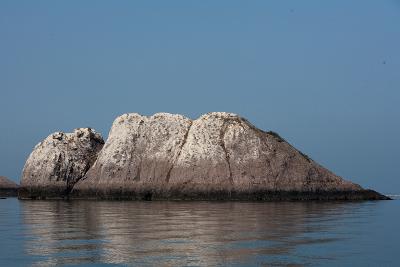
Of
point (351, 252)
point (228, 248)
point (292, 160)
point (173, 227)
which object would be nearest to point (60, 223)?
point (173, 227)

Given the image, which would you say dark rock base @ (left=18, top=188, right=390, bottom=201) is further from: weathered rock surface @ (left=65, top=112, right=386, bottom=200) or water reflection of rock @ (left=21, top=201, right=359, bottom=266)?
water reflection of rock @ (left=21, top=201, right=359, bottom=266)

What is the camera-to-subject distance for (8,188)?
112 metres

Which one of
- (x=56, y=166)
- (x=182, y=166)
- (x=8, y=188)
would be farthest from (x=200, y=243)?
(x=8, y=188)

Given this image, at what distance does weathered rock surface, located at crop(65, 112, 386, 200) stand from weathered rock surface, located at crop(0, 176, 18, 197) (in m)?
30.2

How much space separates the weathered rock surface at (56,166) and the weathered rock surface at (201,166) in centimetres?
34

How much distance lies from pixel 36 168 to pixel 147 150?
1511 cm

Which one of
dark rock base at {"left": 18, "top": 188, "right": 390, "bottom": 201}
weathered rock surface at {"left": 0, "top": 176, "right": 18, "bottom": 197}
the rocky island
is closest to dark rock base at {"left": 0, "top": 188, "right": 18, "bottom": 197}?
weathered rock surface at {"left": 0, "top": 176, "right": 18, "bottom": 197}

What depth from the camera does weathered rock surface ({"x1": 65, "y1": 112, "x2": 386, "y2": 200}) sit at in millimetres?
70500

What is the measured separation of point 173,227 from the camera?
31.8 metres

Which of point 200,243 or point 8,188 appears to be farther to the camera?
point 8,188

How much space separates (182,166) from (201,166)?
2115mm

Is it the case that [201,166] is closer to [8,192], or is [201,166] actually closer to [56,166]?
[56,166]

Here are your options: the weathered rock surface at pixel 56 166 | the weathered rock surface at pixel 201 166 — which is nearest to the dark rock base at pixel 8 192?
the weathered rock surface at pixel 56 166

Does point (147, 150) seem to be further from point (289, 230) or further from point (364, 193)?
point (289, 230)
